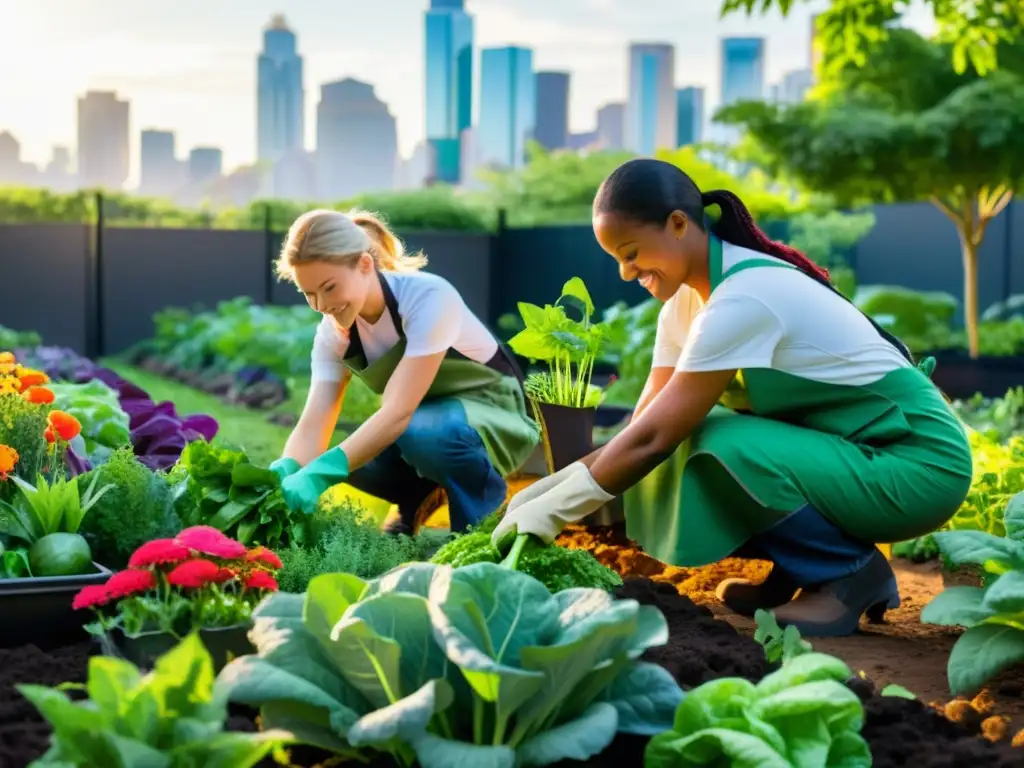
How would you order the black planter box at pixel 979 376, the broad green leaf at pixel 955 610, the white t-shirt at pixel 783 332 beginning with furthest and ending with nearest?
1. the black planter box at pixel 979 376
2. the white t-shirt at pixel 783 332
3. the broad green leaf at pixel 955 610

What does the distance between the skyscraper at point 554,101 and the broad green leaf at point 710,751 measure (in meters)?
72.8

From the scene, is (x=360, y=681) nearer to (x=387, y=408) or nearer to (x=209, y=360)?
(x=387, y=408)

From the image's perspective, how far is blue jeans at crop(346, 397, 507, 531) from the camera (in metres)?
4.05

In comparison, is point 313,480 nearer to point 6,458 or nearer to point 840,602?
Result: point 6,458

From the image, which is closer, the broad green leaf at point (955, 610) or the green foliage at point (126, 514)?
the broad green leaf at point (955, 610)

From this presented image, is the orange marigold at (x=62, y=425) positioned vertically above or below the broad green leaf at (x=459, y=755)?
above

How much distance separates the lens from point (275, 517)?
336 cm

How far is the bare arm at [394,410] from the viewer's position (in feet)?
12.4

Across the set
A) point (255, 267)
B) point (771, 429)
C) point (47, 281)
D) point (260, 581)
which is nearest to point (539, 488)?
point (771, 429)

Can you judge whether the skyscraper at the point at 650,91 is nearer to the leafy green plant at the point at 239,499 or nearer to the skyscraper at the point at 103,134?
the skyscraper at the point at 103,134

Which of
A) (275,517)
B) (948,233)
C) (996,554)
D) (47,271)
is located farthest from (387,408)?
(948,233)

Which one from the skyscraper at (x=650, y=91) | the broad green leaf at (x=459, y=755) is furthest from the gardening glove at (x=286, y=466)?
the skyscraper at (x=650, y=91)

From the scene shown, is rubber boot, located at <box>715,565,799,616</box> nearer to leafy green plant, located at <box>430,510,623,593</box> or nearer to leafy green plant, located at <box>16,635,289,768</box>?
leafy green plant, located at <box>430,510,623,593</box>

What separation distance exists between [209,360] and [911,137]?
23.2ft
